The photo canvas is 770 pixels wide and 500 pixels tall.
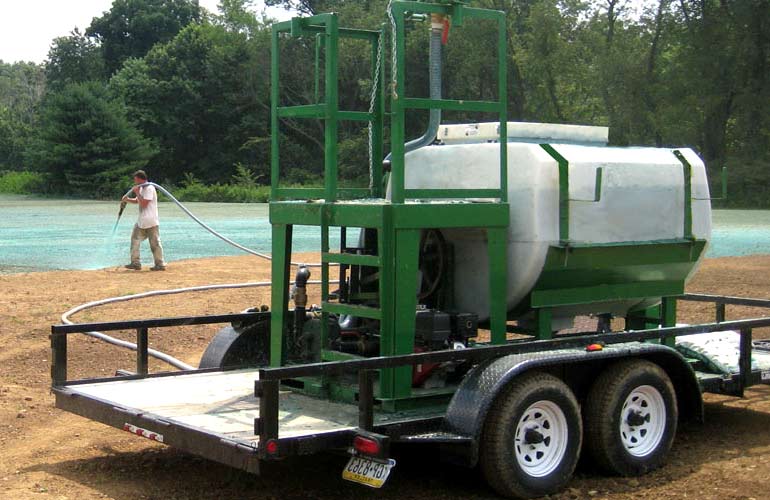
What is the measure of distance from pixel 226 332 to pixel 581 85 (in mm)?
59563

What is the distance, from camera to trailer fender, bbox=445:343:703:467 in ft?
18.7

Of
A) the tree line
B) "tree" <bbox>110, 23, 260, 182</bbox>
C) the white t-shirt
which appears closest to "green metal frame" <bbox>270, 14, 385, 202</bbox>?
the white t-shirt

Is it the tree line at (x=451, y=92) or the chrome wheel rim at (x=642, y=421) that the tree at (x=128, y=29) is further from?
the chrome wheel rim at (x=642, y=421)

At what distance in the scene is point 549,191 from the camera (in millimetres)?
6754

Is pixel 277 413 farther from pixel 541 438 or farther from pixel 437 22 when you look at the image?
pixel 437 22

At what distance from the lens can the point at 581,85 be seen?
6512 centimetres

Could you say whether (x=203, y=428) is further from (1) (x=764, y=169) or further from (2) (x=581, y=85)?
(2) (x=581, y=85)

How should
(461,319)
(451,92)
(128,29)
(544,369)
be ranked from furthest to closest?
(128,29), (451,92), (461,319), (544,369)

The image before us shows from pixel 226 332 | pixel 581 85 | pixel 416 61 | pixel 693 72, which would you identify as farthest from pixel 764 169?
pixel 226 332

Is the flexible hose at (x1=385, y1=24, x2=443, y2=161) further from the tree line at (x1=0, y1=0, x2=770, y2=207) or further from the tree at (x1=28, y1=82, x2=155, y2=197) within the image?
the tree at (x1=28, y1=82, x2=155, y2=197)

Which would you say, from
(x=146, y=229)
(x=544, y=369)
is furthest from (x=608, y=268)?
(x=146, y=229)

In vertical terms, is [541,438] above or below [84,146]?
below

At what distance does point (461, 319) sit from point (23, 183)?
70.5 m

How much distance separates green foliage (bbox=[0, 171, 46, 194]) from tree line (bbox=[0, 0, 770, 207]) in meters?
0.68
